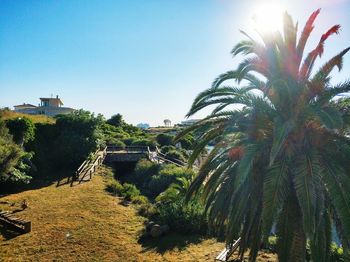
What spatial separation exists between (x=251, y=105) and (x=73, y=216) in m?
13.7

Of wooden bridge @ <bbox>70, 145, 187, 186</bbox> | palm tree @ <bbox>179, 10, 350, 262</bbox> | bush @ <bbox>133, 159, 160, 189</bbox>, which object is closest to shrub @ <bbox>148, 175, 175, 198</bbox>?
bush @ <bbox>133, 159, 160, 189</bbox>

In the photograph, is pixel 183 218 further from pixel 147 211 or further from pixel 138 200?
pixel 138 200

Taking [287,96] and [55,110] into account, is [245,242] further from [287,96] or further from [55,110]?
[55,110]

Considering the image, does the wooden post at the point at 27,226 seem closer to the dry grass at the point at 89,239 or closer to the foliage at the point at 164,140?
the dry grass at the point at 89,239

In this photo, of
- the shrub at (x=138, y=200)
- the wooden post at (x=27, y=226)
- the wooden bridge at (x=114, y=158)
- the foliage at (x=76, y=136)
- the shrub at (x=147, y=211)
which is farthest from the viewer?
the foliage at (x=76, y=136)

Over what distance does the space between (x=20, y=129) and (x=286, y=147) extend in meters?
27.9

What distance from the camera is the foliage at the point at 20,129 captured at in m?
29.1

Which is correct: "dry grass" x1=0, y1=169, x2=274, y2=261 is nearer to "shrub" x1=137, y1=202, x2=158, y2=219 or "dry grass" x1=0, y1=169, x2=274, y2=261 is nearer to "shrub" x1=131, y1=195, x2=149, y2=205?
"shrub" x1=137, y1=202, x2=158, y2=219

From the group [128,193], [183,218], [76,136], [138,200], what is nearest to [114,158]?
[76,136]

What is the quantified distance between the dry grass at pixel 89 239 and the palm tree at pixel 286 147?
18.5 ft

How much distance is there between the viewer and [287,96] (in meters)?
8.47

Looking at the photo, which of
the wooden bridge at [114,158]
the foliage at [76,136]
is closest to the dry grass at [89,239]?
the wooden bridge at [114,158]

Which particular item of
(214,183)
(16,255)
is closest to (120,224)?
(16,255)

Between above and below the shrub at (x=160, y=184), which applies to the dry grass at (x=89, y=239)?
below
